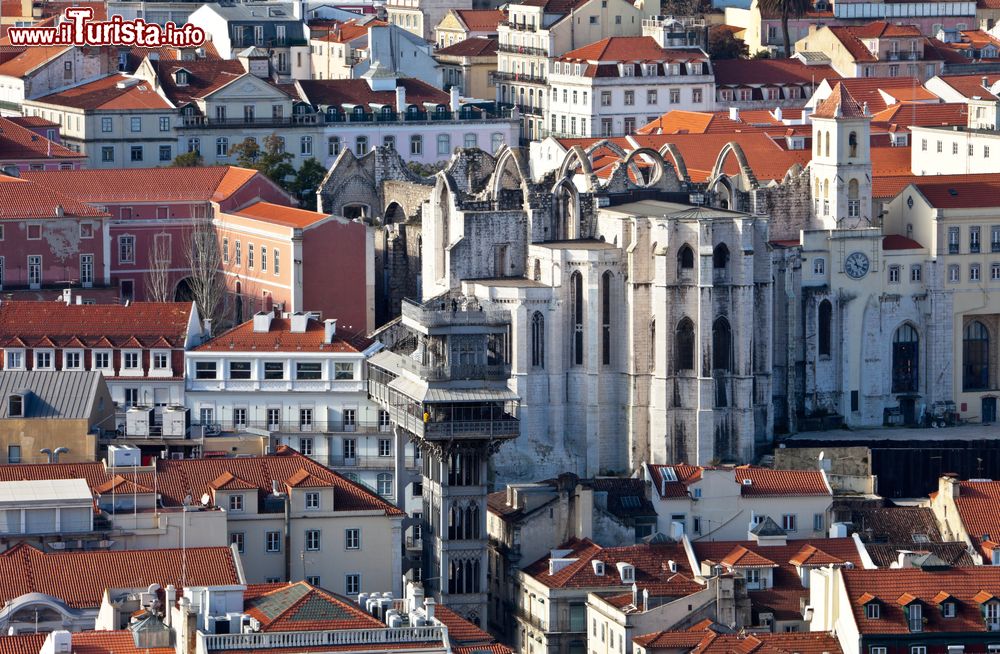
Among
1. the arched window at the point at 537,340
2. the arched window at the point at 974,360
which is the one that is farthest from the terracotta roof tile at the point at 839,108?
the arched window at the point at 537,340

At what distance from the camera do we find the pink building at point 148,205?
540 ft

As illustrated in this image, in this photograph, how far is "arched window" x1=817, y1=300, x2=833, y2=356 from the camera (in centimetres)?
14925

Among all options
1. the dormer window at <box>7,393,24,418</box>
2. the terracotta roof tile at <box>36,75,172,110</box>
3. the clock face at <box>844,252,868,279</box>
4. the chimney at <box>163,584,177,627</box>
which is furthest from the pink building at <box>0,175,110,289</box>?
the chimney at <box>163,584,177,627</box>

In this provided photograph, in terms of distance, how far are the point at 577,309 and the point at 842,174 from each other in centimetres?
1515

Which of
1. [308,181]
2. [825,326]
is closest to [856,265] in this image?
[825,326]

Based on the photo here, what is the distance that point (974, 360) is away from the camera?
499ft

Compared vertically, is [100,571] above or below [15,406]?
below

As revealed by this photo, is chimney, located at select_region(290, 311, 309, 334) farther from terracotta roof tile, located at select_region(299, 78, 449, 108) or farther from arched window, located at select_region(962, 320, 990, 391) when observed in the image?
terracotta roof tile, located at select_region(299, 78, 449, 108)

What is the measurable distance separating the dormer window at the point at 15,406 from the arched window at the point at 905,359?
35711 millimetres

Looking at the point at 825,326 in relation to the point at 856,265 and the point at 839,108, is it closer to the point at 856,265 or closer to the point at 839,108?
the point at 856,265

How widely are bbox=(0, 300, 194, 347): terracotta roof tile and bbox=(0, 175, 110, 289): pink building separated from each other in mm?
13507

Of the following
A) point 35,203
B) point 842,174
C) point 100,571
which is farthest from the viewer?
point 35,203

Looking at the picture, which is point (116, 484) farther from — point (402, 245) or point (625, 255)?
point (402, 245)

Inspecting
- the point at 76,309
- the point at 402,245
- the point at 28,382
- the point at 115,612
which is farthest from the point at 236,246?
the point at 115,612
